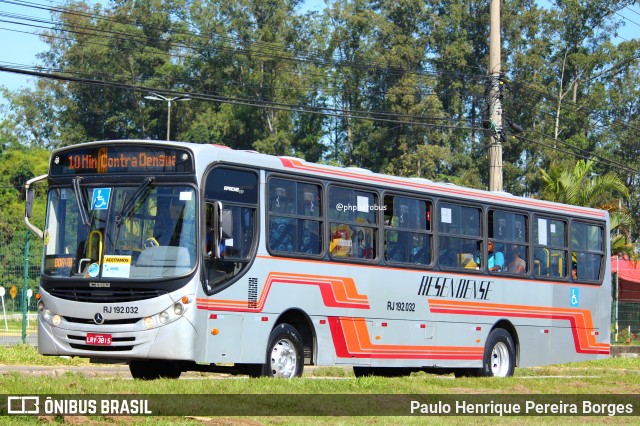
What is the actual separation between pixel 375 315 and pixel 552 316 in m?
5.29

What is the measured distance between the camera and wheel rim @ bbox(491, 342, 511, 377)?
70.5 ft

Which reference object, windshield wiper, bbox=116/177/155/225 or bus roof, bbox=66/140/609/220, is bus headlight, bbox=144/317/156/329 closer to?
windshield wiper, bbox=116/177/155/225

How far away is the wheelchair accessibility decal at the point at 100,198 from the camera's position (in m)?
15.7

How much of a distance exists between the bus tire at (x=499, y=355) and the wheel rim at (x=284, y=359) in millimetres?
5323

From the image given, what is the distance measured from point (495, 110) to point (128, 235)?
17.1 m

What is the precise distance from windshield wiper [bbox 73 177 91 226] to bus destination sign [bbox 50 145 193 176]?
26cm

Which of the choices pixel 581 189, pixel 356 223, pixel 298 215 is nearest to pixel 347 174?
pixel 356 223

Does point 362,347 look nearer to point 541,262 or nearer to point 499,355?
point 499,355

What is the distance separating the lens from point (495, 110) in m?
30.7

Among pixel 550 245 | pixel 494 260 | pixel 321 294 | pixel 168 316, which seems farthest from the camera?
pixel 550 245

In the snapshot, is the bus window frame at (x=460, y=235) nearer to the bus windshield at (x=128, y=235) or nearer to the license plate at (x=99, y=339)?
the bus windshield at (x=128, y=235)

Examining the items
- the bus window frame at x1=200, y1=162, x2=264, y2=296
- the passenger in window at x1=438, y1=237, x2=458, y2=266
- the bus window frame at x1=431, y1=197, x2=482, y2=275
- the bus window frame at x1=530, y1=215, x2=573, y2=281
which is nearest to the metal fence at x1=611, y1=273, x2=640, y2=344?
the bus window frame at x1=530, y1=215, x2=573, y2=281

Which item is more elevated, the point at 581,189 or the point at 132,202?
the point at 581,189

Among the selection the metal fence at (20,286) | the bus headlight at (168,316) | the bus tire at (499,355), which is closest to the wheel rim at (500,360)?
the bus tire at (499,355)
